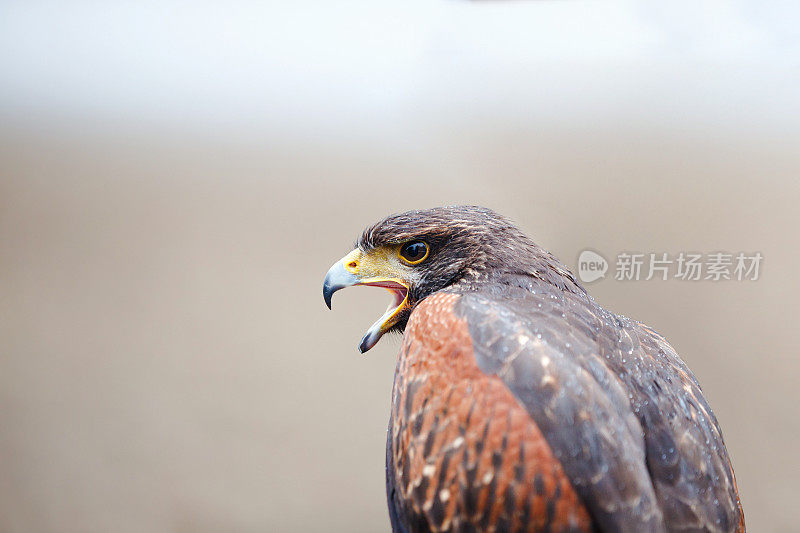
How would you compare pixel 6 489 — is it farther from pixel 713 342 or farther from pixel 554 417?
pixel 713 342

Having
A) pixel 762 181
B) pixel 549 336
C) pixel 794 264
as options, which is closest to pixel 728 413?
pixel 794 264

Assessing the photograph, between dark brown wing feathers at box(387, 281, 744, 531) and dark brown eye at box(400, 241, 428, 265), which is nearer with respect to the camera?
dark brown wing feathers at box(387, 281, 744, 531)

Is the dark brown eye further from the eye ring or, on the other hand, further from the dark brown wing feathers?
the dark brown wing feathers

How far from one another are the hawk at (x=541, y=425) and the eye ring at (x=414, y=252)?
0.11 meters

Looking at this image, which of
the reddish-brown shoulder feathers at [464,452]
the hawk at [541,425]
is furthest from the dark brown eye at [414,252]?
the reddish-brown shoulder feathers at [464,452]

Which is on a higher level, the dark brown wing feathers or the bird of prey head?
the bird of prey head

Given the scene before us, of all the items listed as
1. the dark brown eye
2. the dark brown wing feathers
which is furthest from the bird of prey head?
the dark brown wing feathers

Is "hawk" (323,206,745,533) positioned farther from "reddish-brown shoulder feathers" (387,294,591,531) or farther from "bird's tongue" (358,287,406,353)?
"bird's tongue" (358,287,406,353)

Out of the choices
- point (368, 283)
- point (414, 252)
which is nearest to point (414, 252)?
point (414, 252)

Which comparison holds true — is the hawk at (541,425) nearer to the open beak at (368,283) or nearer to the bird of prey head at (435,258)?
the bird of prey head at (435,258)

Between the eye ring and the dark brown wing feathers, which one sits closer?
the dark brown wing feathers

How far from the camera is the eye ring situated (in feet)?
3.44

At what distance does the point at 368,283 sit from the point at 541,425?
0.51 m

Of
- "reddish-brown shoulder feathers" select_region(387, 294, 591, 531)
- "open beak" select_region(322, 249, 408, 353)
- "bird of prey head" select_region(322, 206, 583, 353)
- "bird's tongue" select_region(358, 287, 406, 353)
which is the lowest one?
"reddish-brown shoulder feathers" select_region(387, 294, 591, 531)
